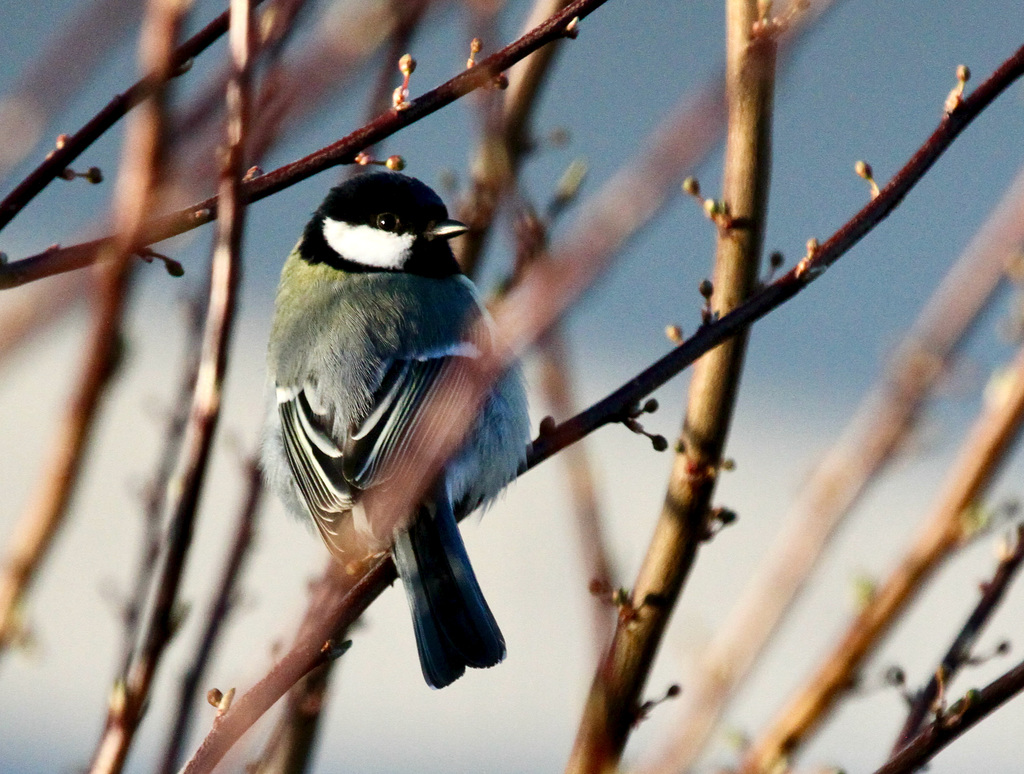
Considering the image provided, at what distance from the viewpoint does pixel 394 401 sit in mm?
2014

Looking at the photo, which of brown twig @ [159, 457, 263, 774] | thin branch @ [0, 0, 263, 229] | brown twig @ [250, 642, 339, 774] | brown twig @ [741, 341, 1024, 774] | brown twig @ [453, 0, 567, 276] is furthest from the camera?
brown twig @ [453, 0, 567, 276]

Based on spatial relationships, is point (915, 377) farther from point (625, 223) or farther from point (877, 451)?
point (625, 223)

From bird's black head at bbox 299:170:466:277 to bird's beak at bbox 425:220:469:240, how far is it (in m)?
0.01

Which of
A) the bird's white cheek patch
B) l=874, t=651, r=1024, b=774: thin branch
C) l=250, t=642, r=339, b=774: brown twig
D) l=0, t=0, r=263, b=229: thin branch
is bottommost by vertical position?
l=874, t=651, r=1024, b=774: thin branch

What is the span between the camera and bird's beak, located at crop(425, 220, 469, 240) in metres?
2.21

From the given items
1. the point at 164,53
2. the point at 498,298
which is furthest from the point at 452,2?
the point at 498,298

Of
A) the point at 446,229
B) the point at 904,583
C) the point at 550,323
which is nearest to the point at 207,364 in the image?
the point at 550,323

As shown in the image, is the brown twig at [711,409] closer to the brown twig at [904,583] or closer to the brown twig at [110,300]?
the brown twig at [904,583]

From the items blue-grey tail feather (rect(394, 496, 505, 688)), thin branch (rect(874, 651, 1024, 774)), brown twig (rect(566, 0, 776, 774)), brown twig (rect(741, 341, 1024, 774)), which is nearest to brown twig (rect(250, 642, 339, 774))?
blue-grey tail feather (rect(394, 496, 505, 688))

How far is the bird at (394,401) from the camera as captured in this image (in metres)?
1.79

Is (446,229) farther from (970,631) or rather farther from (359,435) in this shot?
(970,631)

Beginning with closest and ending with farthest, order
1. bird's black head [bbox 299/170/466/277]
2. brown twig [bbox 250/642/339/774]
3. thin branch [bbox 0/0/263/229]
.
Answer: thin branch [bbox 0/0/263/229], brown twig [bbox 250/642/339/774], bird's black head [bbox 299/170/466/277]

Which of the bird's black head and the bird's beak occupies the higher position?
the bird's black head

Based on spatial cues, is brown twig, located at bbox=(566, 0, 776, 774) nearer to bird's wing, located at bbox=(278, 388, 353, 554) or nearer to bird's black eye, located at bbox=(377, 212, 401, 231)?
bird's wing, located at bbox=(278, 388, 353, 554)
